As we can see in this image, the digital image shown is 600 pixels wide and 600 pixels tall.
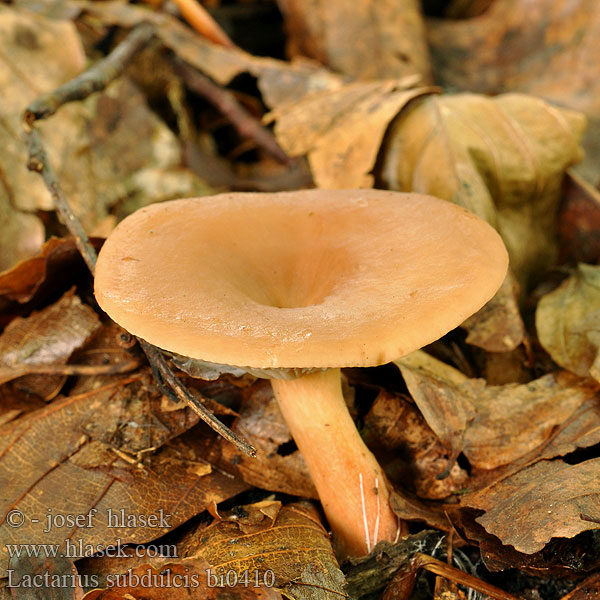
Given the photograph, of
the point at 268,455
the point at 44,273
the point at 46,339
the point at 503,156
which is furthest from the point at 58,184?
the point at 503,156

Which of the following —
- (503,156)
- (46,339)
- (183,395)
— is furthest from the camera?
(503,156)

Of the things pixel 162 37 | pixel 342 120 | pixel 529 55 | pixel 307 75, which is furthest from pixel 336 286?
pixel 529 55

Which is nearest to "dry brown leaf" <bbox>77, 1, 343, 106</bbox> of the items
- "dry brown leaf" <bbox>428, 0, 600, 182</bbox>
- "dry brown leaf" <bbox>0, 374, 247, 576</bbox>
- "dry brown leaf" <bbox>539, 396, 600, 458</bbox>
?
"dry brown leaf" <bbox>428, 0, 600, 182</bbox>

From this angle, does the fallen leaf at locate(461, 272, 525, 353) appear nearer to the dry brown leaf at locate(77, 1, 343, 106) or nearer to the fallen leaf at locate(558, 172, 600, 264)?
the fallen leaf at locate(558, 172, 600, 264)

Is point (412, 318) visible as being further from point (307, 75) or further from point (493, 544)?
point (307, 75)

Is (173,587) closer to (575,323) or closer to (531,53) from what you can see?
(575,323)
